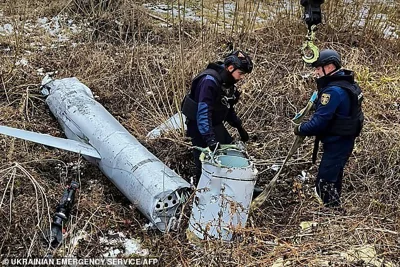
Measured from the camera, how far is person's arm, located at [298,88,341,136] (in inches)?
156

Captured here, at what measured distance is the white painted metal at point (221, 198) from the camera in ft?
11.6

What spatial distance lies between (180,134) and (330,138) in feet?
5.50

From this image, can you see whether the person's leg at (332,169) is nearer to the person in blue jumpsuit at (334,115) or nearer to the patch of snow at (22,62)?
the person in blue jumpsuit at (334,115)

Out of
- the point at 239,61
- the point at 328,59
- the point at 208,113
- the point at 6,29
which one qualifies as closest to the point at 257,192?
the point at 208,113

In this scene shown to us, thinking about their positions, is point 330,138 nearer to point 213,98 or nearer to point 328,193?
point 328,193

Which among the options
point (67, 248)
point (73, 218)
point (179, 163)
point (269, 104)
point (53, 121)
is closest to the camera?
point (67, 248)

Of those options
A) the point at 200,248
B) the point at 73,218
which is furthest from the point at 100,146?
the point at 200,248

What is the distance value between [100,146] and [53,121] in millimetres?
1370

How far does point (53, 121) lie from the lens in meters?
5.51

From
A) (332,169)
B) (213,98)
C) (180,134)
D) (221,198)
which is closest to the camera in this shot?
(221,198)

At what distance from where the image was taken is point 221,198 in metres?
3.56

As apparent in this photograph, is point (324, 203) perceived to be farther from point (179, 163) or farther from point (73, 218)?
point (73, 218)

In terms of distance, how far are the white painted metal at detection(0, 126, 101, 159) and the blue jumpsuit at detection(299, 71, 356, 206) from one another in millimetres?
1916

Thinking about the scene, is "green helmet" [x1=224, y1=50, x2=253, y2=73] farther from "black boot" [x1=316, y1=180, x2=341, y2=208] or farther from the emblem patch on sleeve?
"black boot" [x1=316, y1=180, x2=341, y2=208]
